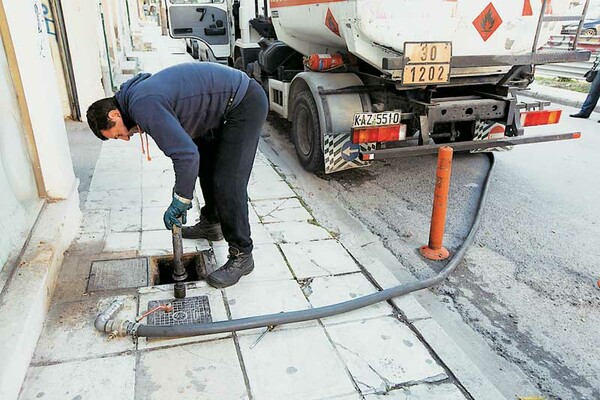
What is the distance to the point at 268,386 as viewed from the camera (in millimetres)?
2363

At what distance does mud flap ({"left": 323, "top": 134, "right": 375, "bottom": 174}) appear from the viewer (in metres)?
4.91

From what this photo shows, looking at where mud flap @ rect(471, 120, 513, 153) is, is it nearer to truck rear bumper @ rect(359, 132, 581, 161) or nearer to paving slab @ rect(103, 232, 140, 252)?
truck rear bumper @ rect(359, 132, 581, 161)

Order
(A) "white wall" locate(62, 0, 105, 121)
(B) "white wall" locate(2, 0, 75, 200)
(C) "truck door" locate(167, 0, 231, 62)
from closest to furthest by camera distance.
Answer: (B) "white wall" locate(2, 0, 75, 200) < (A) "white wall" locate(62, 0, 105, 121) < (C) "truck door" locate(167, 0, 231, 62)

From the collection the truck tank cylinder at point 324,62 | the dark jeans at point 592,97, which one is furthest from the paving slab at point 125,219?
the dark jeans at point 592,97

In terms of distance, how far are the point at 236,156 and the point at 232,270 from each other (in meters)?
0.79

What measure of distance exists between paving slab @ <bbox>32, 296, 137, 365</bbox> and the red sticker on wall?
3.24 meters

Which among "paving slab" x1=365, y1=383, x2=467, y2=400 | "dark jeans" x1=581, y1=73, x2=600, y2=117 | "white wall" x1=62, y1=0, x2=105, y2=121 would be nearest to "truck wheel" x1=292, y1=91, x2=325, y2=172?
"paving slab" x1=365, y1=383, x2=467, y2=400

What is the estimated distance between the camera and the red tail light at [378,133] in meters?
4.52

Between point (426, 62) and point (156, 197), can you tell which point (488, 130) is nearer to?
point (426, 62)

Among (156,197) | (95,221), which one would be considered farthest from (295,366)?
(156,197)

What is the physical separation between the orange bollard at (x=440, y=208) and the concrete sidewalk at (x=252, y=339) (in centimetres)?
54

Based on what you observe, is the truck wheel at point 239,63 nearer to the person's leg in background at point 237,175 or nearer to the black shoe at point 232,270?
the person's leg in background at point 237,175

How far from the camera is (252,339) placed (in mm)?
2680

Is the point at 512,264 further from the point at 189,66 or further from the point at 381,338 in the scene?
the point at 189,66
